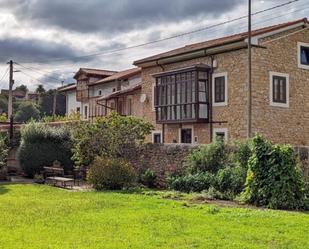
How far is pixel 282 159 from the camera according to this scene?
1409 centimetres

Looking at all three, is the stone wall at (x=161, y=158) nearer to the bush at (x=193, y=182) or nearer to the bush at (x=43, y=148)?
the bush at (x=193, y=182)

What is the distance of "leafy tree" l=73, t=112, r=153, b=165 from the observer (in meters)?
21.8

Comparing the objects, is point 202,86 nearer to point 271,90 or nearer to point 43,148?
point 271,90

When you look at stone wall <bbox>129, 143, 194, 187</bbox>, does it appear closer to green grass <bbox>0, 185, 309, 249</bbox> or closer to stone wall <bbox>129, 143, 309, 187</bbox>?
stone wall <bbox>129, 143, 309, 187</bbox>

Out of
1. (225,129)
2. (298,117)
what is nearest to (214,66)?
(225,129)

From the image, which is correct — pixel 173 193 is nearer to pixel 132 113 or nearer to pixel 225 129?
pixel 225 129

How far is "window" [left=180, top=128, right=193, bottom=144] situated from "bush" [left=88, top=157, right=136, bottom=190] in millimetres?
9330

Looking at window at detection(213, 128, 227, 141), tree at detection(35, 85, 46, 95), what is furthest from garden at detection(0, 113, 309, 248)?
tree at detection(35, 85, 46, 95)

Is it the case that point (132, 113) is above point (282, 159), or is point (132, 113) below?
above

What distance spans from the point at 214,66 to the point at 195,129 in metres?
3.60

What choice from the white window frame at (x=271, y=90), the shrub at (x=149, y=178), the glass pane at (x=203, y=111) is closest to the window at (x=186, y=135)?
the glass pane at (x=203, y=111)

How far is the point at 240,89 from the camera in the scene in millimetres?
24797

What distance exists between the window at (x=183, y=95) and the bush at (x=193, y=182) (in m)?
8.66

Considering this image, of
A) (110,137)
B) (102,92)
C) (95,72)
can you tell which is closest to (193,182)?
(110,137)
